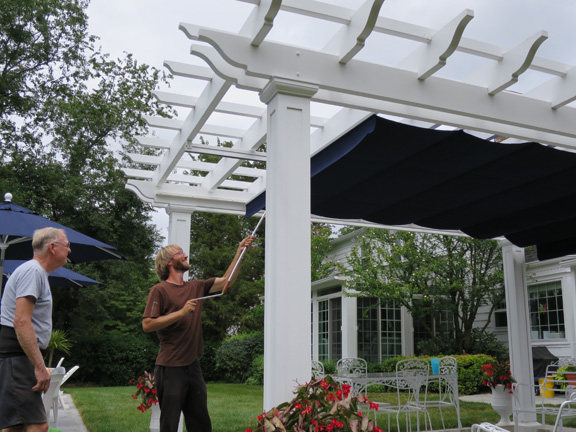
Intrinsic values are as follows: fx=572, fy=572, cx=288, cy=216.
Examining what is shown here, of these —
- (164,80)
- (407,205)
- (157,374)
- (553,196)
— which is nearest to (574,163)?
(553,196)

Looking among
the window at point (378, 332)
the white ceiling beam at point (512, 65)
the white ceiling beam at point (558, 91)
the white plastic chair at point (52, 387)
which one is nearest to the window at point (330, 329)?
the window at point (378, 332)

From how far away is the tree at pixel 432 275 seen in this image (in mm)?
13195

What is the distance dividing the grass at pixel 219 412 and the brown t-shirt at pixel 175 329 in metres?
3.16

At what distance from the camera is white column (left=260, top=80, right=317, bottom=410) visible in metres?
3.25

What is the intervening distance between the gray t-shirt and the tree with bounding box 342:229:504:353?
1036 centimetres

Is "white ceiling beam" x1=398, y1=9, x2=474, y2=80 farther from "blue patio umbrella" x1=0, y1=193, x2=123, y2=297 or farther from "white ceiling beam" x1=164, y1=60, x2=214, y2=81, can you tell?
"blue patio umbrella" x1=0, y1=193, x2=123, y2=297

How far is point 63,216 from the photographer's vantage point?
17016 mm

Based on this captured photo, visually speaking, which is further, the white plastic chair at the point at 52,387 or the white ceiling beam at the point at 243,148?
the white plastic chair at the point at 52,387

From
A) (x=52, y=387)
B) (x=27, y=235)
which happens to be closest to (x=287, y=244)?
(x=27, y=235)

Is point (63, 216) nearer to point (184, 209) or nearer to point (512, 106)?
point (184, 209)

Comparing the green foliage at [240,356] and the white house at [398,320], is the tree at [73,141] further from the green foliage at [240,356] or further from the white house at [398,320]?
the white house at [398,320]

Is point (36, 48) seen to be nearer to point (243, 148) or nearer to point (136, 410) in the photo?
point (136, 410)

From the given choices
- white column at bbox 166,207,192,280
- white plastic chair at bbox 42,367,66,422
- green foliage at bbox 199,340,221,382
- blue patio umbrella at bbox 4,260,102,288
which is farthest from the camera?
green foliage at bbox 199,340,221,382

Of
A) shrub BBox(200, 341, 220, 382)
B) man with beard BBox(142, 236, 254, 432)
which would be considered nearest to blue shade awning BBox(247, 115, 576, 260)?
man with beard BBox(142, 236, 254, 432)
